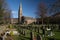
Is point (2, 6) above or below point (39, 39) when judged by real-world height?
above

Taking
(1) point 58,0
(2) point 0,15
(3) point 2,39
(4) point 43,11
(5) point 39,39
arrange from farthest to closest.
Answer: (4) point 43,11 → (2) point 0,15 → (1) point 58,0 → (5) point 39,39 → (3) point 2,39

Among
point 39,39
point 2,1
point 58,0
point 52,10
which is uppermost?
point 2,1

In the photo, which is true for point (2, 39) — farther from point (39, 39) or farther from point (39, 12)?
point (39, 12)

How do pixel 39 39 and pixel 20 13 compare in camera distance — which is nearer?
pixel 39 39

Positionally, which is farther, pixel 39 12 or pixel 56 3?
pixel 39 12

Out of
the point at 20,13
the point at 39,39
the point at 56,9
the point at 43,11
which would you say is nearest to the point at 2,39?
the point at 39,39

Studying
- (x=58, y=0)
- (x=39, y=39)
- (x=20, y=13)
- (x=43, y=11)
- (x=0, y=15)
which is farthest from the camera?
(x=20, y=13)

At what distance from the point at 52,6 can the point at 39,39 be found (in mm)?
6081

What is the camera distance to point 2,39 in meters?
9.20

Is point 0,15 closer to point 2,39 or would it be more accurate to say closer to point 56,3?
point 56,3

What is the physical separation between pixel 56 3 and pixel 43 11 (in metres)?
45.2

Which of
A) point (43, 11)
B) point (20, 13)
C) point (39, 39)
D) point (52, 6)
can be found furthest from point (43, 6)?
point (20, 13)

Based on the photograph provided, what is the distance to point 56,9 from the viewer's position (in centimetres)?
1463

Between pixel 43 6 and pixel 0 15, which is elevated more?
pixel 43 6
